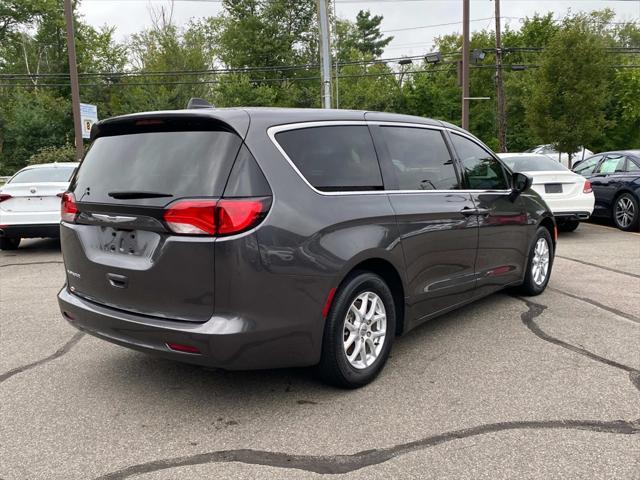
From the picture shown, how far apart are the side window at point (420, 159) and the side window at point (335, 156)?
0.24m

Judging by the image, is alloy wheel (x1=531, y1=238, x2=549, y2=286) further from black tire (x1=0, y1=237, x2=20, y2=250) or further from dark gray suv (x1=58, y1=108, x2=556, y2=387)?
black tire (x1=0, y1=237, x2=20, y2=250)

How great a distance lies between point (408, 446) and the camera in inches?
111

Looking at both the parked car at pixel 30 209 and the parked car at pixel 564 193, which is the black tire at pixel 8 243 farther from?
the parked car at pixel 564 193

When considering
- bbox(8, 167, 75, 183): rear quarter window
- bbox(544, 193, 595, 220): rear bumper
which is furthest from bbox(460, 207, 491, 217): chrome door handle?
bbox(8, 167, 75, 183): rear quarter window

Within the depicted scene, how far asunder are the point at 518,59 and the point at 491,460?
141ft

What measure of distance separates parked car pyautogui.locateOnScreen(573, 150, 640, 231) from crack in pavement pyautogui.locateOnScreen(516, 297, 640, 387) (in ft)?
20.9

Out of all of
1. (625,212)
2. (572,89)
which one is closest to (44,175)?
(625,212)

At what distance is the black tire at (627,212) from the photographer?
1051cm

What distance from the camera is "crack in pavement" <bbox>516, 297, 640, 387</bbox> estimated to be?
3.88 metres

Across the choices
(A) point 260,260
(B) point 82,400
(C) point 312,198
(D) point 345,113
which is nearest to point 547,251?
(D) point 345,113

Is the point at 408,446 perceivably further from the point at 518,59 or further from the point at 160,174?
the point at 518,59

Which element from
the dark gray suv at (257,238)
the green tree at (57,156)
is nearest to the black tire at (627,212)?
the dark gray suv at (257,238)

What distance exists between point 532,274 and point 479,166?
4.93 feet

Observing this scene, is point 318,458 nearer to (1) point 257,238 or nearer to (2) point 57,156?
(1) point 257,238
